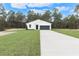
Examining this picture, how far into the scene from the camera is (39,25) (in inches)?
283

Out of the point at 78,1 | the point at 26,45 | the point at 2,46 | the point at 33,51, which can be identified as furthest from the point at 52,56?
the point at 78,1

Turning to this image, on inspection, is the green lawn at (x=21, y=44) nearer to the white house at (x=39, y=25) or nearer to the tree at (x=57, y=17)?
the white house at (x=39, y=25)

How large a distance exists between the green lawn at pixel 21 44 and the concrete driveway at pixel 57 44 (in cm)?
19

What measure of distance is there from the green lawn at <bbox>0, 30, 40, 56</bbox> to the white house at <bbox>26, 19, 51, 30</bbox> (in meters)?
0.15

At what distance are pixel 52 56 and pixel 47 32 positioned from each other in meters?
1.39

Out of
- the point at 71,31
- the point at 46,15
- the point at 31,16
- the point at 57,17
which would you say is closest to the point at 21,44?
the point at 31,16

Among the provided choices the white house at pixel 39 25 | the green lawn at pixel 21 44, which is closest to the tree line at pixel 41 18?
the white house at pixel 39 25

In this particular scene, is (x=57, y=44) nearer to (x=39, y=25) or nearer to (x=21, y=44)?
(x=39, y=25)

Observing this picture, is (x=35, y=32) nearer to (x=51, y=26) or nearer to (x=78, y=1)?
(x=51, y=26)

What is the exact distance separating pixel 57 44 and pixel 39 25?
86 cm

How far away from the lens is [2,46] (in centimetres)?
659

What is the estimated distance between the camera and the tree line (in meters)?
6.88

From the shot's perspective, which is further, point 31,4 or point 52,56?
point 31,4

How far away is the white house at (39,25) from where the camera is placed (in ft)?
22.9
